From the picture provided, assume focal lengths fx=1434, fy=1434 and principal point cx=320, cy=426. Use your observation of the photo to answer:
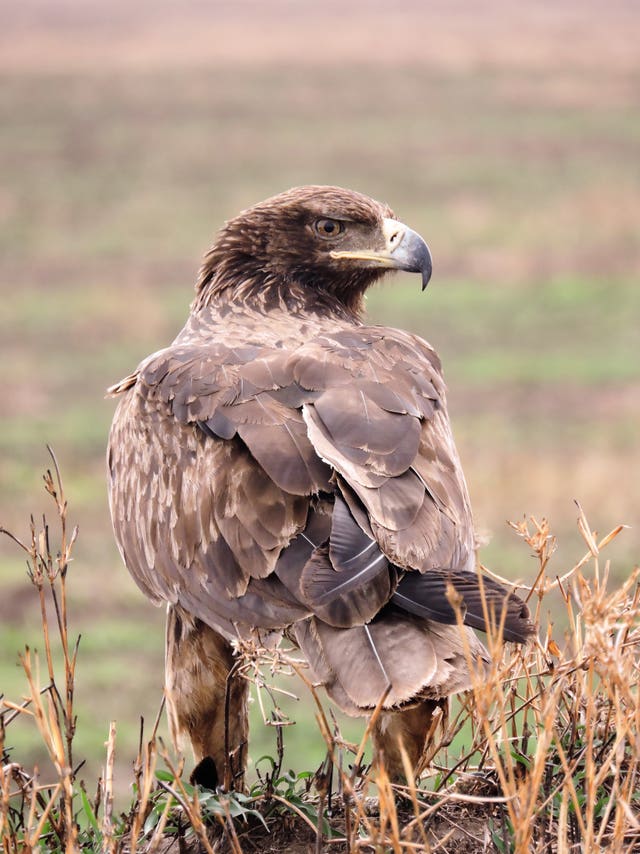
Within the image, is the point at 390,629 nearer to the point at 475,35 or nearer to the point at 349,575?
the point at 349,575

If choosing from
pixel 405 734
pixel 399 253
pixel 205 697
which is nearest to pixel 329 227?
pixel 399 253

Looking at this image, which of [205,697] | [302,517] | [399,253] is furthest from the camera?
[399,253]

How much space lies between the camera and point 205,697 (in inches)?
171

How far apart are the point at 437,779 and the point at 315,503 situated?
0.93 metres

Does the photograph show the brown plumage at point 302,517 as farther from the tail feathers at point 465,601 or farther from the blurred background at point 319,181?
the blurred background at point 319,181

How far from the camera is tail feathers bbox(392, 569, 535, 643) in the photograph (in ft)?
11.2

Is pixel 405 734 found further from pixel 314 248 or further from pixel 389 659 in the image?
pixel 314 248

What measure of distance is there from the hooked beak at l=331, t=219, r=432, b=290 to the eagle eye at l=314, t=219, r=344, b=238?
7cm

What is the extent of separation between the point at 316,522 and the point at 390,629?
0.39m

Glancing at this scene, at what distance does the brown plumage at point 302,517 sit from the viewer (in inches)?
138

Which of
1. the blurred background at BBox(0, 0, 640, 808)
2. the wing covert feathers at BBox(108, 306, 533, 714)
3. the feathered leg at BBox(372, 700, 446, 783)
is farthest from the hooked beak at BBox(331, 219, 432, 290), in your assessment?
the blurred background at BBox(0, 0, 640, 808)

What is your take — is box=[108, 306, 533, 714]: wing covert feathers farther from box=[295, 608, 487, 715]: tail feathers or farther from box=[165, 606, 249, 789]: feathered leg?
box=[165, 606, 249, 789]: feathered leg

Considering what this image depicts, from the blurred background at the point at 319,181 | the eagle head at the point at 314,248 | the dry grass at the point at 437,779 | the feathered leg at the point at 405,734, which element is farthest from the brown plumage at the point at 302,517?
the blurred background at the point at 319,181

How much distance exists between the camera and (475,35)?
3981cm
